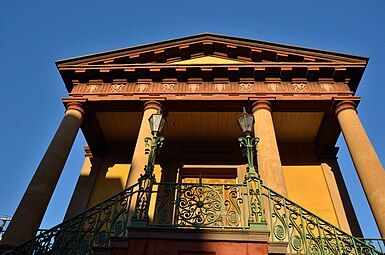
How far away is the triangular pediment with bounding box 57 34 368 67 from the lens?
12523 millimetres

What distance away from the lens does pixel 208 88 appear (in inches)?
481

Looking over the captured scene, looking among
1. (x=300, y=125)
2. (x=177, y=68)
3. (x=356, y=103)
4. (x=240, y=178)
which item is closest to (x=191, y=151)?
(x=240, y=178)

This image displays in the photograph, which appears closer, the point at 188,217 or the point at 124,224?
the point at 188,217

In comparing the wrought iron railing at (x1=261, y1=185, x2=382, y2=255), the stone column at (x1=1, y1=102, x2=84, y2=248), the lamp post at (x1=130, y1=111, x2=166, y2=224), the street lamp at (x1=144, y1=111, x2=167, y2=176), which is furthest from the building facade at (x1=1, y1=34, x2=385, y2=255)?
the wrought iron railing at (x1=261, y1=185, x2=382, y2=255)

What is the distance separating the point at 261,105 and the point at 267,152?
6.88 ft

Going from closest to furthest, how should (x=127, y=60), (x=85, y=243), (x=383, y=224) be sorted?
(x=85, y=243), (x=383, y=224), (x=127, y=60)

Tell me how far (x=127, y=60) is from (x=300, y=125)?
23.3ft

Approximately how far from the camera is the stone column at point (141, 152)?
973 centimetres

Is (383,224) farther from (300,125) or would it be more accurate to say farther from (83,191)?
(83,191)

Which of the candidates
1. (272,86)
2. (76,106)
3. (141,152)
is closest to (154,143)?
(141,152)

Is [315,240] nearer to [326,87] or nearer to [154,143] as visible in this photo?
[154,143]

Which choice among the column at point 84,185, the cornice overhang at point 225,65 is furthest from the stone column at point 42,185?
the column at point 84,185

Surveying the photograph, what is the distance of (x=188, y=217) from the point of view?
7.04 meters

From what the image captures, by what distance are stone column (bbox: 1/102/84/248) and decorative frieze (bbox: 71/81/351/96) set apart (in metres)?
1.30
